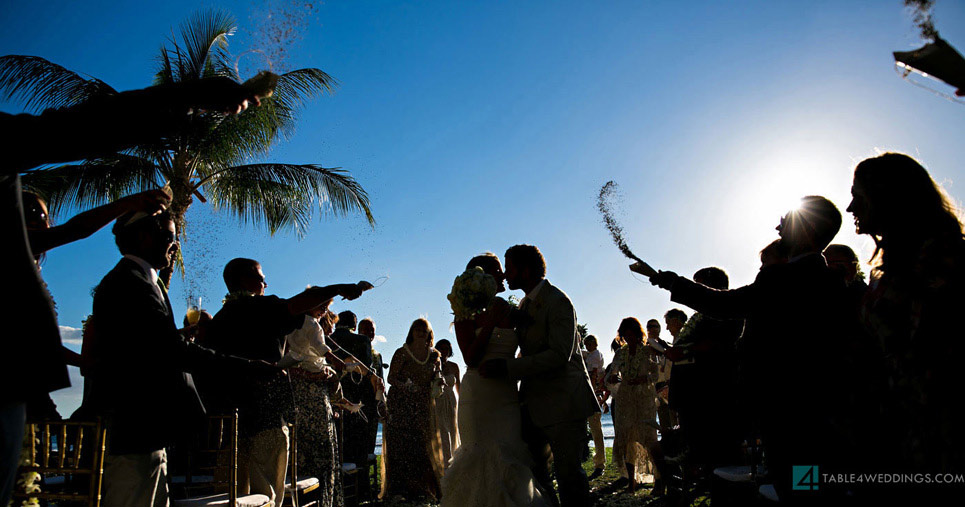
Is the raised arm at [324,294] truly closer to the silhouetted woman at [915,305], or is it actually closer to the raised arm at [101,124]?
the raised arm at [101,124]

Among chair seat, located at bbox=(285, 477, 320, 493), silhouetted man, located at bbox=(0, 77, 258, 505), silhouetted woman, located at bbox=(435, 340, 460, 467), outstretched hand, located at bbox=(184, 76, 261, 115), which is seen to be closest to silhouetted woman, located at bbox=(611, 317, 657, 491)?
silhouetted woman, located at bbox=(435, 340, 460, 467)

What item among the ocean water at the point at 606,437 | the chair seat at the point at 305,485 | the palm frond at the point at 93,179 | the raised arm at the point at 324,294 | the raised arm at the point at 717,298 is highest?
the palm frond at the point at 93,179

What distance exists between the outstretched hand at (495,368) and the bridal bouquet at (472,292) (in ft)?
1.38

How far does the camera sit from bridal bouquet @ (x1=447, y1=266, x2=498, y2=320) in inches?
176

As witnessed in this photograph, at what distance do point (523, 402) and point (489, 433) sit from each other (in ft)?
1.19

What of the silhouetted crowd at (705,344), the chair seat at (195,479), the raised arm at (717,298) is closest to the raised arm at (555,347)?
the silhouetted crowd at (705,344)

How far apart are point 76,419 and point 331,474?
3.00m

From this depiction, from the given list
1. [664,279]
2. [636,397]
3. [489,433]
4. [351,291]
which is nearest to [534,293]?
[489,433]

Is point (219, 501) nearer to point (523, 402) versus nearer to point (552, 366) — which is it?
point (523, 402)

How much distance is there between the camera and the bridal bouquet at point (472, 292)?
4.48 metres

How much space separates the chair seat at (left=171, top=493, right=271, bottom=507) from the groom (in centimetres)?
176

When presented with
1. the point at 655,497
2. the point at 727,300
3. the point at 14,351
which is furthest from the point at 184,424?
the point at 655,497

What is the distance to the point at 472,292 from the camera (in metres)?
4.47

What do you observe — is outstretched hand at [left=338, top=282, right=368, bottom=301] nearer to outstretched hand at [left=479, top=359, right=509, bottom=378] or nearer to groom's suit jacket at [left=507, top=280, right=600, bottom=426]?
outstretched hand at [left=479, top=359, right=509, bottom=378]
